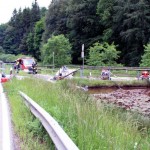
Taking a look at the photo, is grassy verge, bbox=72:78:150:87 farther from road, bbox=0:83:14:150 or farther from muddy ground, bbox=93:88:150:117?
road, bbox=0:83:14:150

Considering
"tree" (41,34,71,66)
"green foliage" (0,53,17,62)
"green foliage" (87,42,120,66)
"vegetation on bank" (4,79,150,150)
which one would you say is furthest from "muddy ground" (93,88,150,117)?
"green foliage" (0,53,17,62)

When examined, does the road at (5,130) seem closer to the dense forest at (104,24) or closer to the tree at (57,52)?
the dense forest at (104,24)

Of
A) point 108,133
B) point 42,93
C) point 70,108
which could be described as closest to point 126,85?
point 42,93

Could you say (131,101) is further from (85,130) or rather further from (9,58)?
(9,58)

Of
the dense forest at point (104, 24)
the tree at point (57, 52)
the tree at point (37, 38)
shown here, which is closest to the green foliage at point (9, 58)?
the tree at point (37, 38)

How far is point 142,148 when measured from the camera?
6430mm

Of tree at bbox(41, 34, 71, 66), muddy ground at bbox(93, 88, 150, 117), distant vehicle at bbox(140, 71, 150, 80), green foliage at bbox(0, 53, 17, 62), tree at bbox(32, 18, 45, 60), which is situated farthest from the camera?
tree at bbox(32, 18, 45, 60)

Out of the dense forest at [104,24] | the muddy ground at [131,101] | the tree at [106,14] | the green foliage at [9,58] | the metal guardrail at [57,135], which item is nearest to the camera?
the metal guardrail at [57,135]

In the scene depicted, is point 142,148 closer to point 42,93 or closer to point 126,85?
point 42,93

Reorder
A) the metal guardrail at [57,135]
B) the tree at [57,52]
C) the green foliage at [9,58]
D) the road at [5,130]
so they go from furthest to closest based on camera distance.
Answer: the green foliage at [9,58] → the tree at [57,52] → the road at [5,130] → the metal guardrail at [57,135]

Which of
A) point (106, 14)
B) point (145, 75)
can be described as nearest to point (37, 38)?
point (106, 14)

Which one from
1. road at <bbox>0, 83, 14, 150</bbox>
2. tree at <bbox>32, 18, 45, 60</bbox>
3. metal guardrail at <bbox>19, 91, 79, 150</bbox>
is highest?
tree at <bbox>32, 18, 45, 60</bbox>

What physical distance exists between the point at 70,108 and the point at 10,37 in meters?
165

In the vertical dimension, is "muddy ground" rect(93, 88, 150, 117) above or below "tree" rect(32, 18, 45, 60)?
below
